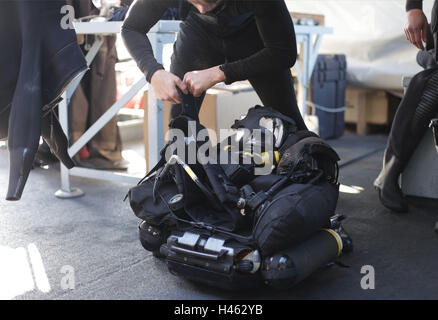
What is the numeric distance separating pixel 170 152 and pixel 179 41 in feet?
1.40

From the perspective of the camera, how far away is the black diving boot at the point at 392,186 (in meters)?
Result: 2.28

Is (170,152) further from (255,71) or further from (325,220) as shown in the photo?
(325,220)

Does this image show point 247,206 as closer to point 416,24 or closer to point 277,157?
point 277,157

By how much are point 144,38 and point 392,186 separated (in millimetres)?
1234

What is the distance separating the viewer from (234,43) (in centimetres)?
179

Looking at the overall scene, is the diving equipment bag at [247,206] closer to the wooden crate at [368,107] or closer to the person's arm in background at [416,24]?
the person's arm in background at [416,24]

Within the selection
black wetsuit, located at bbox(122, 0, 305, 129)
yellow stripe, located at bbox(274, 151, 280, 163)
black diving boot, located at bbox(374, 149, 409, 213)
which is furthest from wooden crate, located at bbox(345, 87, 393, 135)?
yellow stripe, located at bbox(274, 151, 280, 163)

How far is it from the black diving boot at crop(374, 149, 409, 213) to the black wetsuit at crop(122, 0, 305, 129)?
1.92ft

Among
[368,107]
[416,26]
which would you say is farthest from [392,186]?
[368,107]

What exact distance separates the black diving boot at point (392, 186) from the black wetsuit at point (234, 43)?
1.92 ft

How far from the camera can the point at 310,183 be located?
5.31 feet

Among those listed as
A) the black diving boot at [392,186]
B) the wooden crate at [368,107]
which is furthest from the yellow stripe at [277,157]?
the wooden crate at [368,107]
